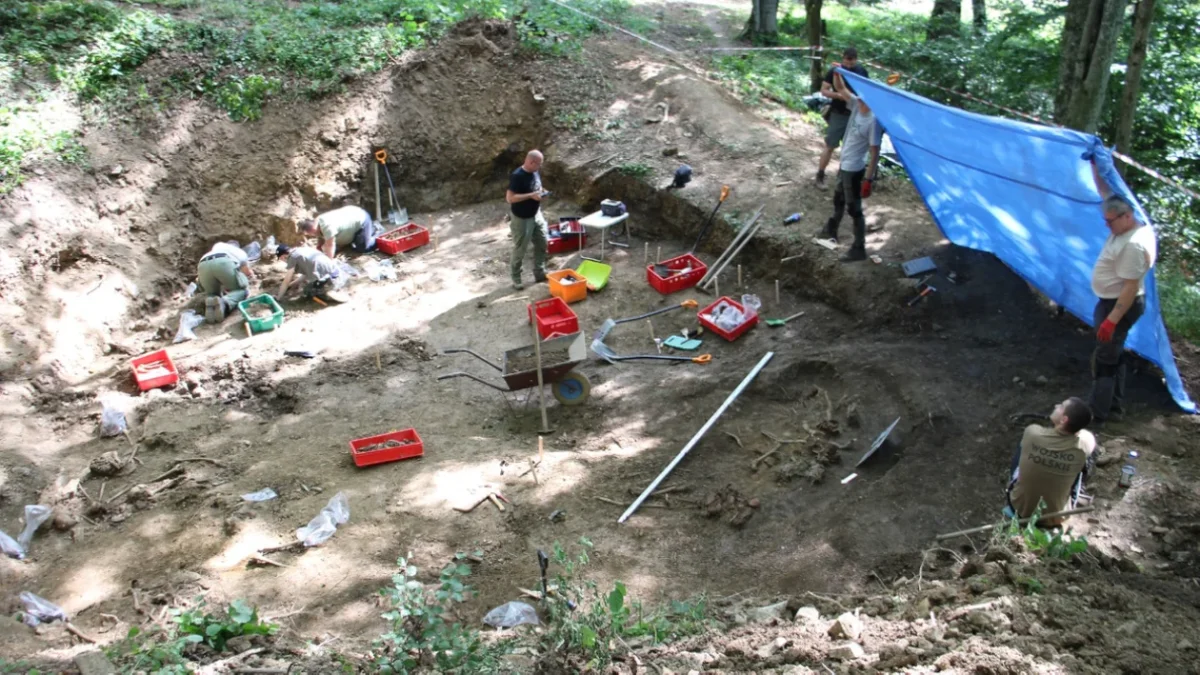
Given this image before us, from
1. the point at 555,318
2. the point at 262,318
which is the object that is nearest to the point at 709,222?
the point at 555,318

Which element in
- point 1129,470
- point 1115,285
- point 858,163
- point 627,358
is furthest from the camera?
point 627,358

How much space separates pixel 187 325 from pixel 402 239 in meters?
2.83

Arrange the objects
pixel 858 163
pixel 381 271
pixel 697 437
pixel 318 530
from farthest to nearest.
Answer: pixel 381 271
pixel 858 163
pixel 697 437
pixel 318 530

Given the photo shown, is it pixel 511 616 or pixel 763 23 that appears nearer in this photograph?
pixel 511 616

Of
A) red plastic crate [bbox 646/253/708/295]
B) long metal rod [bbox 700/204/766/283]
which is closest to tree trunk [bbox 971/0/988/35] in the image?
long metal rod [bbox 700/204/766/283]

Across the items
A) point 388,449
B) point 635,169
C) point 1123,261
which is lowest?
point 388,449

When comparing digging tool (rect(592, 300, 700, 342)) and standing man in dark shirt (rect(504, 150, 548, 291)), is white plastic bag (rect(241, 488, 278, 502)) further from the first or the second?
standing man in dark shirt (rect(504, 150, 548, 291))

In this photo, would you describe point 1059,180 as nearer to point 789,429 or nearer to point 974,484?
point 974,484

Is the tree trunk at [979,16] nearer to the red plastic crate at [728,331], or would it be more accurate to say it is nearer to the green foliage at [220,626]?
the red plastic crate at [728,331]

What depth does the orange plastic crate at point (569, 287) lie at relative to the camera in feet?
30.3

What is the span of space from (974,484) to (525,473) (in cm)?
337

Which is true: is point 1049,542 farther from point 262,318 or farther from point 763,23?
point 763,23

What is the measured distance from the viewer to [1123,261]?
5480mm

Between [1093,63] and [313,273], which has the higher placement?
[1093,63]
